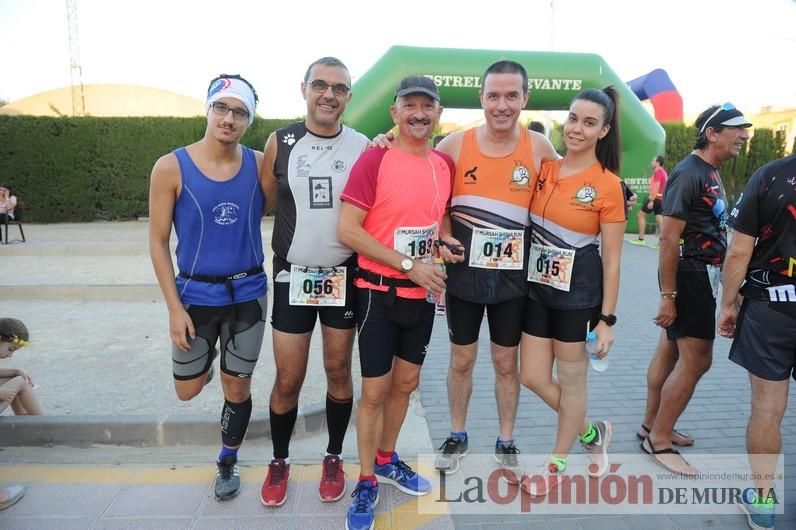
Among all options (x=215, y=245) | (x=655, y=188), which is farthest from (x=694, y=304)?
(x=655, y=188)

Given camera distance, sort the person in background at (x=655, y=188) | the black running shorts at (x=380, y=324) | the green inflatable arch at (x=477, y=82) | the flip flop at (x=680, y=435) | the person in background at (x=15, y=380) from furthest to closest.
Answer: the person in background at (x=655, y=188), the green inflatable arch at (x=477, y=82), the flip flop at (x=680, y=435), the person in background at (x=15, y=380), the black running shorts at (x=380, y=324)

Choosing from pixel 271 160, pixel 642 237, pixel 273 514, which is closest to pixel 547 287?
pixel 271 160

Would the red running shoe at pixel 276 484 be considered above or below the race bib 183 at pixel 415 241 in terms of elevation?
below

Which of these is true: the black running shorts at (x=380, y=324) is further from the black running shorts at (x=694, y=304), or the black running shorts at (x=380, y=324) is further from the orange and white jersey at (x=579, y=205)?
the black running shorts at (x=694, y=304)

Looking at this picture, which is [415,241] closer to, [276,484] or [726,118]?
[276,484]

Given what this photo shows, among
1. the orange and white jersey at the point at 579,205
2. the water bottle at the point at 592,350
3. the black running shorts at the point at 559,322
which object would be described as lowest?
the water bottle at the point at 592,350

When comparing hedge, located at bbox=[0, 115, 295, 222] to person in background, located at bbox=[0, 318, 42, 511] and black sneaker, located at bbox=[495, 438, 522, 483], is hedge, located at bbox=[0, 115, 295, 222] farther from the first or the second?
black sneaker, located at bbox=[495, 438, 522, 483]

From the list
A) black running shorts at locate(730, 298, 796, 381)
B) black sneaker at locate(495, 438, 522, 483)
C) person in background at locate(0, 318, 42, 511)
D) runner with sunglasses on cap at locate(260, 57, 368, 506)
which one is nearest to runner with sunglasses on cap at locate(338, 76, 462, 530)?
runner with sunglasses on cap at locate(260, 57, 368, 506)

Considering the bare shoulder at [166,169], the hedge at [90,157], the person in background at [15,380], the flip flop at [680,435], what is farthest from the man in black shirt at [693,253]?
the hedge at [90,157]

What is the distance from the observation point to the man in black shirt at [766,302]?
247 centimetres

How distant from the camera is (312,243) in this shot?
8.60 ft

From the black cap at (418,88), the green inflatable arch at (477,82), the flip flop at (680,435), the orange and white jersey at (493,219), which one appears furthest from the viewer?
the green inflatable arch at (477,82)

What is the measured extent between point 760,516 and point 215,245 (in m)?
2.97

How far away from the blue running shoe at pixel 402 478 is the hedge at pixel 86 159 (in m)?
15.3
